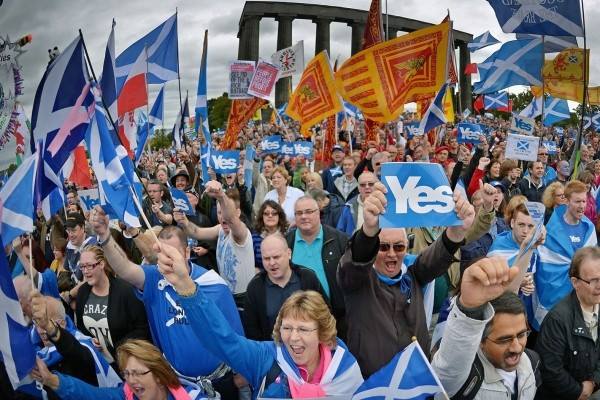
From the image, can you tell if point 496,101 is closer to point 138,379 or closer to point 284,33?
point 138,379

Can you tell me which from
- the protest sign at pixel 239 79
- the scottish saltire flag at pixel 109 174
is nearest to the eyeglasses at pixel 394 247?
the scottish saltire flag at pixel 109 174

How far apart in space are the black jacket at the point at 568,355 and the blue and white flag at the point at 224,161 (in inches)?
221

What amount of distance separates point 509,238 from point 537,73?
252 inches

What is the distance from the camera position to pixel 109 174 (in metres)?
3.98

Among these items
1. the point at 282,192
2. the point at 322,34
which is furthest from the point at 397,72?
the point at 322,34

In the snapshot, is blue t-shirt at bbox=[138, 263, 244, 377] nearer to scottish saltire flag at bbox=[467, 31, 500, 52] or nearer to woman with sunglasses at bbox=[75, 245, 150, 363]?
woman with sunglasses at bbox=[75, 245, 150, 363]

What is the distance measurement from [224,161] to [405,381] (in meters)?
6.28

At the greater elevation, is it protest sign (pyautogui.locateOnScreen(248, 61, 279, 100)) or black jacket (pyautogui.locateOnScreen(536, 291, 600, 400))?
protest sign (pyautogui.locateOnScreen(248, 61, 279, 100))

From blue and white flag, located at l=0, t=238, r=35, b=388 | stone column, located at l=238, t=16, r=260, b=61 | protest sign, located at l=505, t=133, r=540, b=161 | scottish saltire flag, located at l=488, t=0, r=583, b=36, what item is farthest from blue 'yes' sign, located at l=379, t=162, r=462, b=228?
stone column, located at l=238, t=16, r=260, b=61

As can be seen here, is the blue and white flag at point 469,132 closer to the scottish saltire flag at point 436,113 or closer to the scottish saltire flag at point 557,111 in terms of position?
the scottish saltire flag at point 436,113

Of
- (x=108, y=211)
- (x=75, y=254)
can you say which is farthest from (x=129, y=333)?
(x=75, y=254)

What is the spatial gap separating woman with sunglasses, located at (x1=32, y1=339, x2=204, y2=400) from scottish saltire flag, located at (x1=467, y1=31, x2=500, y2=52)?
74.7 feet

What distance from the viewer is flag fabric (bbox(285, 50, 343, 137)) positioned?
1008 centimetres

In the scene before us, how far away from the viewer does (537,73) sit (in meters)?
10.5
